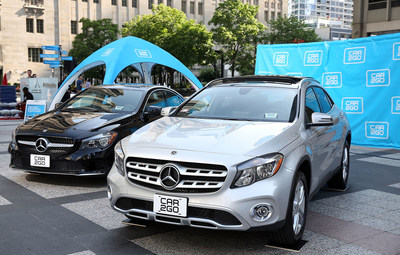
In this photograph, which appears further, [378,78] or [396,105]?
[378,78]

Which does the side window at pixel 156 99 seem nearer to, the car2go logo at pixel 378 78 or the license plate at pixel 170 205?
the license plate at pixel 170 205

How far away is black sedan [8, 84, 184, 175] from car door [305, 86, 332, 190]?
2.85m

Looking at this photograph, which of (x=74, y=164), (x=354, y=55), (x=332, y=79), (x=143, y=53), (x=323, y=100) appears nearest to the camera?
(x=323, y=100)

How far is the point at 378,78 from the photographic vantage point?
35.6ft

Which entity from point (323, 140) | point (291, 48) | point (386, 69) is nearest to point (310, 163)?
point (323, 140)

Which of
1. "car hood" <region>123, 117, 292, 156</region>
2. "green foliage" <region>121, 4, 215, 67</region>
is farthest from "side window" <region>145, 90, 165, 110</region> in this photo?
"green foliage" <region>121, 4, 215, 67</region>

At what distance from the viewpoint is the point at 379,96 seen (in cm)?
1089

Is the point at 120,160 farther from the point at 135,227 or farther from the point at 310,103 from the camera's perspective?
the point at 310,103

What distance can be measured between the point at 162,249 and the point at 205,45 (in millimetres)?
41378

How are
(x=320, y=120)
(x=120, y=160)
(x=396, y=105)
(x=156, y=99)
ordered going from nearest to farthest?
(x=120, y=160)
(x=320, y=120)
(x=156, y=99)
(x=396, y=105)

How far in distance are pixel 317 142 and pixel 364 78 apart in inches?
284

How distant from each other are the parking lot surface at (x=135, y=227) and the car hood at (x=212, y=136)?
955mm

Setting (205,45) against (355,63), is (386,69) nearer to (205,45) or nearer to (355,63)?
(355,63)

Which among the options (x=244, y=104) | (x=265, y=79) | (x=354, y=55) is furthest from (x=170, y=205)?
(x=354, y=55)
